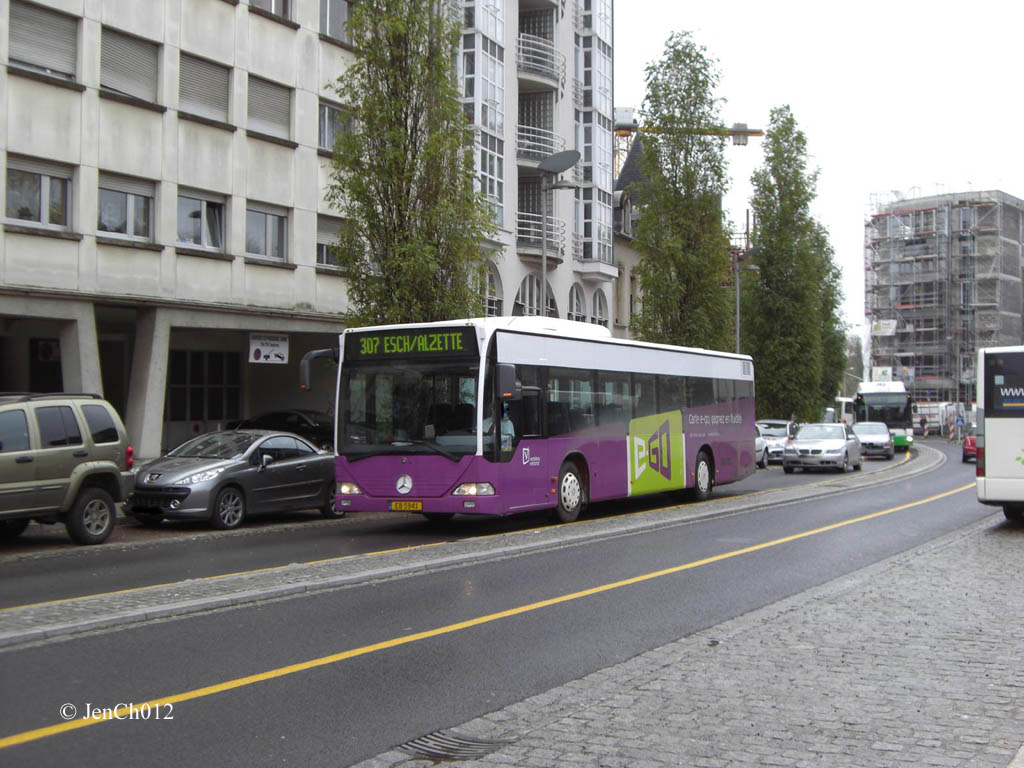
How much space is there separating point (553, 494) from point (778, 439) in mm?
28312

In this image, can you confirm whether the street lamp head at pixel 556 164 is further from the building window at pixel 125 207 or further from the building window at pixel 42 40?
the building window at pixel 42 40

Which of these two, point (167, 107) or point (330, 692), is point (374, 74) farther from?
point (330, 692)

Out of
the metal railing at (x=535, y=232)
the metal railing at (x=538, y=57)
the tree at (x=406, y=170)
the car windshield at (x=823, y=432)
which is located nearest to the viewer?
the tree at (x=406, y=170)

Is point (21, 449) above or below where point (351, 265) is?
below

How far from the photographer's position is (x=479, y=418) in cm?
1545

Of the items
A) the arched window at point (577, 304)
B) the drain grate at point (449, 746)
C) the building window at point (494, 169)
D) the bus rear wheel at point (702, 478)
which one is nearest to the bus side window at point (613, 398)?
the bus rear wheel at point (702, 478)

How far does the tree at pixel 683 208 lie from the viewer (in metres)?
37.8

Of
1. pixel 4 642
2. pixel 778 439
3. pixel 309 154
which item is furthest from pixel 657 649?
pixel 778 439

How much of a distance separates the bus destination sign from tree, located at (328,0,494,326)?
615 cm

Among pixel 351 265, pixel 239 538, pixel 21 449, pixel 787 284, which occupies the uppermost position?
pixel 787 284

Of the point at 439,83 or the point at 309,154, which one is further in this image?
the point at 309,154

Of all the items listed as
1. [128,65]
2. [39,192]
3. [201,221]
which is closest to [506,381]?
[39,192]

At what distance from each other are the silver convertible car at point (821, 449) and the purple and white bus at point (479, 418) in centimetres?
1771

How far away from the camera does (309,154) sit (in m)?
30.0
